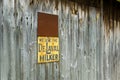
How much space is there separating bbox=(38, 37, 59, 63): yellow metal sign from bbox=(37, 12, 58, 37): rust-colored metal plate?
7 cm

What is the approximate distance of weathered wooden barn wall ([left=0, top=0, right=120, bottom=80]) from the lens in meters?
3.54

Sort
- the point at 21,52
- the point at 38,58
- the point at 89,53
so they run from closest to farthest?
the point at 21,52
the point at 38,58
the point at 89,53

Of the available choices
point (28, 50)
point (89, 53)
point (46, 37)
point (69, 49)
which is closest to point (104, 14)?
point (89, 53)

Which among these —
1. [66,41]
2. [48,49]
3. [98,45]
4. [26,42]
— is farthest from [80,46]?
[26,42]

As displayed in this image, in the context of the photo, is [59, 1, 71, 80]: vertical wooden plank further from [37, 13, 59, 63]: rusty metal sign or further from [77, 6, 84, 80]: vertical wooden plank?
[77, 6, 84, 80]: vertical wooden plank

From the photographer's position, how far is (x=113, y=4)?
21.3 feet

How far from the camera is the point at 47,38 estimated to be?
4.15 meters

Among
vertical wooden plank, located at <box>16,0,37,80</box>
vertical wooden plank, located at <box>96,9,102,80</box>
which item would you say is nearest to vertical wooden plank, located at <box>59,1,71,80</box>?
vertical wooden plank, located at <box>16,0,37,80</box>

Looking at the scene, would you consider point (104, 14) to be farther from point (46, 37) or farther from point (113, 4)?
point (46, 37)

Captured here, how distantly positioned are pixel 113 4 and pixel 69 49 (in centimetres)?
223

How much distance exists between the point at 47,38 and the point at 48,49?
0.16 m

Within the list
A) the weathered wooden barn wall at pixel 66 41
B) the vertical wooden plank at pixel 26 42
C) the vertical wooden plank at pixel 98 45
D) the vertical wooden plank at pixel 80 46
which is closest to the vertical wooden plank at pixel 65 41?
the weathered wooden barn wall at pixel 66 41

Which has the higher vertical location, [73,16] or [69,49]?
[73,16]

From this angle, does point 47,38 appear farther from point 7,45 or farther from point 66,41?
point 7,45
